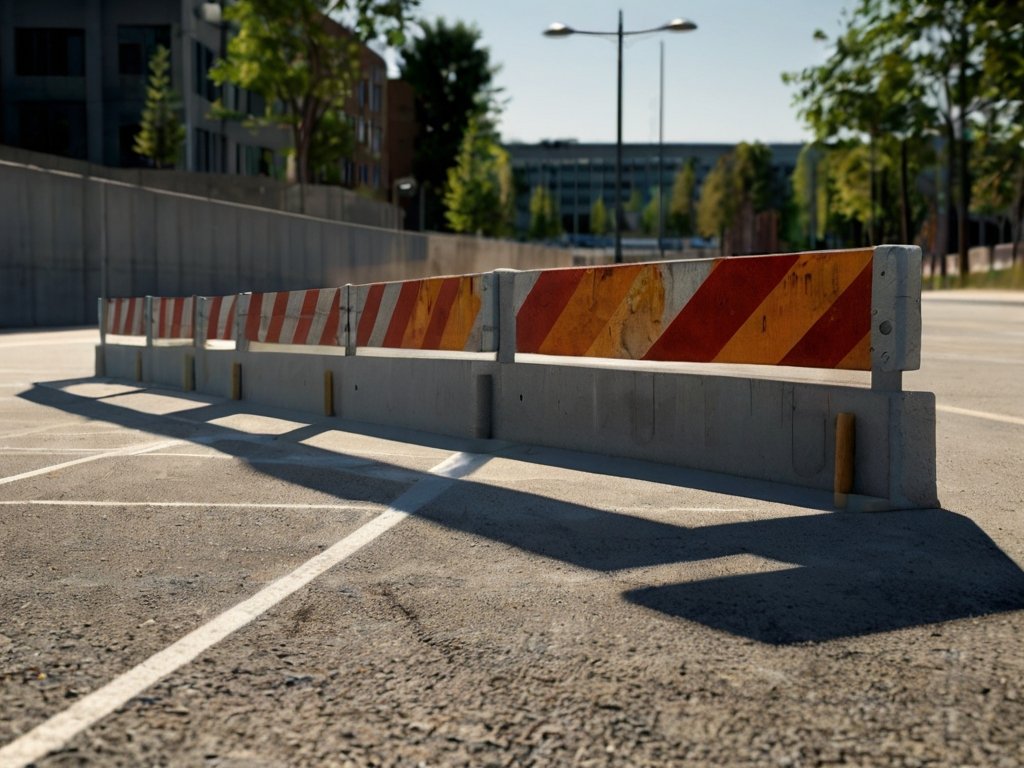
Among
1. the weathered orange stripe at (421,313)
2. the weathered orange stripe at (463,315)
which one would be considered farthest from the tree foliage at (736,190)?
the weathered orange stripe at (463,315)

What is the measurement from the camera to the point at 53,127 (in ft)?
186

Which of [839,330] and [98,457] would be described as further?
[98,457]

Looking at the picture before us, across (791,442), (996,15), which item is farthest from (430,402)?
(996,15)

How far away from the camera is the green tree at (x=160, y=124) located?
51938mm

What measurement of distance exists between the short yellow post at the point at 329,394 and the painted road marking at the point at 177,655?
4751 mm

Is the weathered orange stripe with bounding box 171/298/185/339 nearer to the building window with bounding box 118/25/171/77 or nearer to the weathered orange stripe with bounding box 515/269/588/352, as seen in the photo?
the weathered orange stripe with bounding box 515/269/588/352

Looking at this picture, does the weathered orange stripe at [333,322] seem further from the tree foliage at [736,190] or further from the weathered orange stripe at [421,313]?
the tree foliage at [736,190]

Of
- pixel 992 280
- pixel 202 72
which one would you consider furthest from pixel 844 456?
pixel 202 72

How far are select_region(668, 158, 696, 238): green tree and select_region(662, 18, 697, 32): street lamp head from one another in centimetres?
12710

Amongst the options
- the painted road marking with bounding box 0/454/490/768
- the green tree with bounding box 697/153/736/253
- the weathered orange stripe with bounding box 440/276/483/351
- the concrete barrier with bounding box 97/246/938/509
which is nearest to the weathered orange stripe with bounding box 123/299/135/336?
the concrete barrier with bounding box 97/246/938/509

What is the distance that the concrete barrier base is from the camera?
6055mm

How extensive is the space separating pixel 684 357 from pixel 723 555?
2.45m

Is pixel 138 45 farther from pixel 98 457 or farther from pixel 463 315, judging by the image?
pixel 98 457

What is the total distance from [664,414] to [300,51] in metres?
42.3
